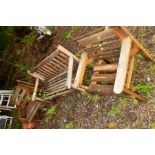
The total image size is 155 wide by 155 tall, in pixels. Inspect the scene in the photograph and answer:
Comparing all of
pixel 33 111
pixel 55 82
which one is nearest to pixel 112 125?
pixel 55 82

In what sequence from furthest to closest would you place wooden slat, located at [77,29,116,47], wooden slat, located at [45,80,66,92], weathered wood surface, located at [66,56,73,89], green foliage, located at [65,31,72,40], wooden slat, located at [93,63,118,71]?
green foliage, located at [65,31,72,40]
wooden slat, located at [45,80,66,92]
weathered wood surface, located at [66,56,73,89]
wooden slat, located at [93,63,118,71]
wooden slat, located at [77,29,116,47]

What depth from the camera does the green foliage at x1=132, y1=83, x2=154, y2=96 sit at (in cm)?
306

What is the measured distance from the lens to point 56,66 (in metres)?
3.77

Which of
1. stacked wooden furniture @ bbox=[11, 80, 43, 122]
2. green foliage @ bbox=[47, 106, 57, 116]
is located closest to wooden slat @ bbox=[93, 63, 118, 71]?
green foliage @ bbox=[47, 106, 57, 116]

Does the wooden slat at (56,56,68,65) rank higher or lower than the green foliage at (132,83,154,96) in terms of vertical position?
higher

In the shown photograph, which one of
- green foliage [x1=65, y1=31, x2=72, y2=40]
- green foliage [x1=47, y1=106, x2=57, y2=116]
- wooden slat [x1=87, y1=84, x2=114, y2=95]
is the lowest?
green foliage [x1=47, y1=106, x2=57, y2=116]

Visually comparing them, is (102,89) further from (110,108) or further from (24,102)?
(24,102)

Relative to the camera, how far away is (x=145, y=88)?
10.1ft

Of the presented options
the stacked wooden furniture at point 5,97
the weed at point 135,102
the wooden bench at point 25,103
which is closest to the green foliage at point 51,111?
the wooden bench at point 25,103

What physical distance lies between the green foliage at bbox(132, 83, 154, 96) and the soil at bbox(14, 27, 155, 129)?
0.04 m

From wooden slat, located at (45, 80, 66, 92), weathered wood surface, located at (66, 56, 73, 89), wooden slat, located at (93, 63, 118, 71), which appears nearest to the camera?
wooden slat, located at (93, 63, 118, 71)

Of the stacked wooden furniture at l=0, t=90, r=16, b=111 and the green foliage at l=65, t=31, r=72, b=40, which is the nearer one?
the green foliage at l=65, t=31, r=72, b=40

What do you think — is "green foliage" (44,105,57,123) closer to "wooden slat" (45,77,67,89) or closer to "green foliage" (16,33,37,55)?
"wooden slat" (45,77,67,89)
